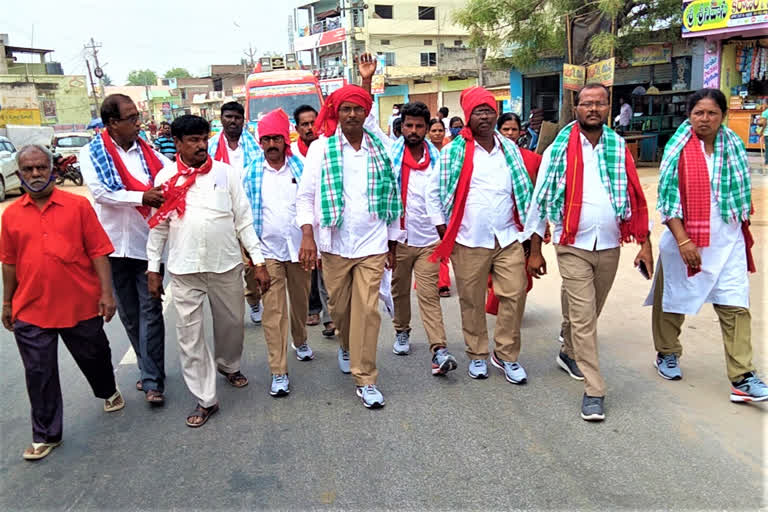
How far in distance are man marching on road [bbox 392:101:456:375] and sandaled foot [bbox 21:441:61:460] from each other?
246 centimetres

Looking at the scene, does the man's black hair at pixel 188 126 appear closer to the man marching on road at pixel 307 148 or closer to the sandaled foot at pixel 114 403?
the sandaled foot at pixel 114 403

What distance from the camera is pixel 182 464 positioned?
3.33m

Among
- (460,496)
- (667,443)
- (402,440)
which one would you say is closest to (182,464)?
(402,440)

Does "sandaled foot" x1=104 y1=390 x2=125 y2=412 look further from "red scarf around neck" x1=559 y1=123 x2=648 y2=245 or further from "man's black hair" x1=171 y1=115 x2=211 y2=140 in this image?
"red scarf around neck" x1=559 y1=123 x2=648 y2=245

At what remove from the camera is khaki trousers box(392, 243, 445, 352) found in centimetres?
463

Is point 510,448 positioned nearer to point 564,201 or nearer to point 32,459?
point 564,201

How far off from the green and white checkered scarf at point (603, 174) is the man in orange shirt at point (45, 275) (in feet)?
8.69

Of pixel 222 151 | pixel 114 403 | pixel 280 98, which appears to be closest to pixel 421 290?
pixel 114 403

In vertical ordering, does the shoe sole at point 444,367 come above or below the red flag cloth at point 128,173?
below

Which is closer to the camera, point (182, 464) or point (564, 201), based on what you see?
point (182, 464)

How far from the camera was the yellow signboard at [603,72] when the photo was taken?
1049 centimetres

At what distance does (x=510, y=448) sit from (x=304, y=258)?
5.40ft

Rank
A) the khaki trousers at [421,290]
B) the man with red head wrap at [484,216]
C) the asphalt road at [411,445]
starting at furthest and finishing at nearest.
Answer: the khaki trousers at [421,290]
the man with red head wrap at [484,216]
the asphalt road at [411,445]

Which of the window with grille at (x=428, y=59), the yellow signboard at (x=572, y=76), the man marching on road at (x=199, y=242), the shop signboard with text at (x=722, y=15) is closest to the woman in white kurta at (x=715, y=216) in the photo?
Result: the man marching on road at (x=199, y=242)
